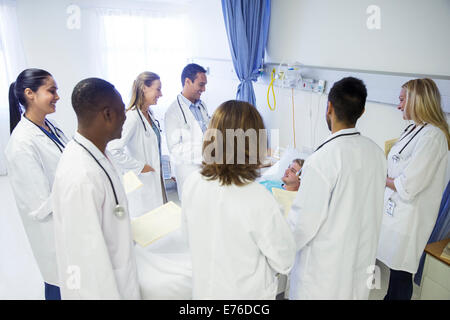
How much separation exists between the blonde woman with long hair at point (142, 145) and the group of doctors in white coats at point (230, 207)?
0.54 m

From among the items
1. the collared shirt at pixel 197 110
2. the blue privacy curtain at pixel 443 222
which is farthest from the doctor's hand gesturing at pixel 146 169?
the blue privacy curtain at pixel 443 222

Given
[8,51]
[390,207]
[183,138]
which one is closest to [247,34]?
[183,138]

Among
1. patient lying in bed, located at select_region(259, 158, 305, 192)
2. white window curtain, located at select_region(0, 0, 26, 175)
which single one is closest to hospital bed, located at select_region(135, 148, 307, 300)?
patient lying in bed, located at select_region(259, 158, 305, 192)

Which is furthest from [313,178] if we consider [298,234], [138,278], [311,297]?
Result: [138,278]

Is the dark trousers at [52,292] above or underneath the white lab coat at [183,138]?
underneath

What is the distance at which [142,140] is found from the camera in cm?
226

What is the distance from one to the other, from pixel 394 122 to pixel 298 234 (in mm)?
1268

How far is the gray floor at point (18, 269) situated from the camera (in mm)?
1966

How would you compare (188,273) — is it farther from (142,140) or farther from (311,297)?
(142,140)

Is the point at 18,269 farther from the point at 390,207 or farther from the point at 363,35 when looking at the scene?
the point at 363,35

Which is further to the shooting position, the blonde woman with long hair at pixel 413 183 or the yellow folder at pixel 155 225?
the blonde woman with long hair at pixel 413 183

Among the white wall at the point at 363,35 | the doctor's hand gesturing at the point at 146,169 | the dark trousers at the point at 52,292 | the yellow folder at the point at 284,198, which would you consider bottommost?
the dark trousers at the point at 52,292

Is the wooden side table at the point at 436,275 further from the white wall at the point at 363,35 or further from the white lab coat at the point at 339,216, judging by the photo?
the white wall at the point at 363,35

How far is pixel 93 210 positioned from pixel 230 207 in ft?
1.43
